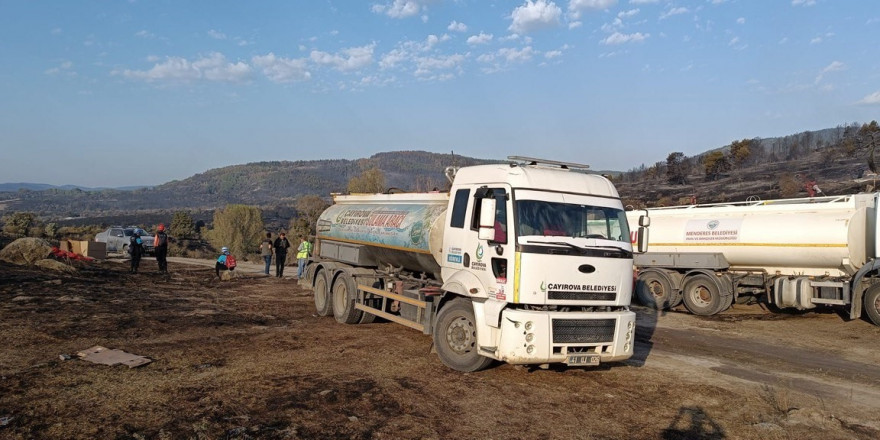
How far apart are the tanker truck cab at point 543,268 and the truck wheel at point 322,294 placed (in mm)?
5157

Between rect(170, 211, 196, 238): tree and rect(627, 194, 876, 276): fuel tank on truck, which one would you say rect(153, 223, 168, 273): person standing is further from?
rect(170, 211, 196, 238): tree

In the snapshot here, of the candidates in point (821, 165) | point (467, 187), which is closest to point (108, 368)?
point (467, 187)

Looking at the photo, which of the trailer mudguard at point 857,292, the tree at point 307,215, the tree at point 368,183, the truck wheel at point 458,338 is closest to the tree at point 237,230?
the tree at point 307,215

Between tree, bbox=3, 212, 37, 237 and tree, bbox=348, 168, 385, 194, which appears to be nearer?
tree, bbox=3, 212, 37, 237

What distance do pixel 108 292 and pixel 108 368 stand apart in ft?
29.4

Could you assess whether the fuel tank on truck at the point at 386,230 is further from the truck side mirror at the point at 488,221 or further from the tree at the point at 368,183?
the tree at the point at 368,183

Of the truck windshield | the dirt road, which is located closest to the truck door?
the truck windshield

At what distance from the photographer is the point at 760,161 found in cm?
7569

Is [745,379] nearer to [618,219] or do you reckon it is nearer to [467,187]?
[618,219]

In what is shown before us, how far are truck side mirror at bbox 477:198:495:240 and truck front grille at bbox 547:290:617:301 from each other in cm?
109

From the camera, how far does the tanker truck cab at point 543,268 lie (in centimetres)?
823

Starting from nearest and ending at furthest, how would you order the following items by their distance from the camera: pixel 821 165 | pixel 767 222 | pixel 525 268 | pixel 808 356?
pixel 525 268 → pixel 808 356 → pixel 767 222 → pixel 821 165

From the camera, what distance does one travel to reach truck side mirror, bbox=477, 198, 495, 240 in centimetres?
833

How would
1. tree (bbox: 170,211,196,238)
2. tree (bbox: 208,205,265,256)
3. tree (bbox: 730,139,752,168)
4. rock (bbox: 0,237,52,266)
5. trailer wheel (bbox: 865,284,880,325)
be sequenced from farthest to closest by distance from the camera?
tree (bbox: 730,139,752,168), tree (bbox: 170,211,196,238), tree (bbox: 208,205,265,256), rock (bbox: 0,237,52,266), trailer wheel (bbox: 865,284,880,325)
